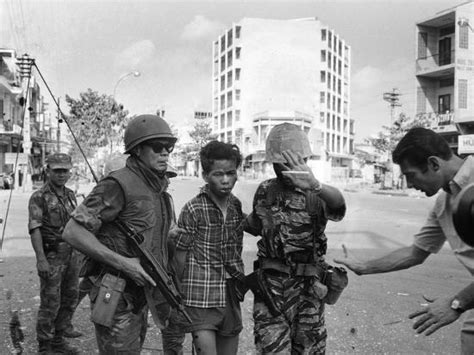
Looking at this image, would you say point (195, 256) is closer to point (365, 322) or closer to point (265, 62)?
point (365, 322)

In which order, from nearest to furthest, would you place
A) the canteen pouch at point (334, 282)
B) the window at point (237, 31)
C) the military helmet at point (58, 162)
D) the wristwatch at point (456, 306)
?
the wristwatch at point (456, 306) → the canteen pouch at point (334, 282) → the military helmet at point (58, 162) → the window at point (237, 31)

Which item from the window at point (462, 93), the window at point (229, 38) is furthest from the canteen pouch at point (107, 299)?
the window at point (229, 38)

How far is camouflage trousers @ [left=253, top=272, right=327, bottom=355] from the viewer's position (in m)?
2.72

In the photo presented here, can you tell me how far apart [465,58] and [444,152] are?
28.0 m

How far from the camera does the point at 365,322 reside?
15.6 ft

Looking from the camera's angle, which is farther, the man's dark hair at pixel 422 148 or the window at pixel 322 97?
the window at pixel 322 97

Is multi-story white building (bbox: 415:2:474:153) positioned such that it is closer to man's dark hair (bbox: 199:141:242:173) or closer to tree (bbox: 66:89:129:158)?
tree (bbox: 66:89:129:158)

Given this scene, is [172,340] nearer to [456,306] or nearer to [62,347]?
[62,347]

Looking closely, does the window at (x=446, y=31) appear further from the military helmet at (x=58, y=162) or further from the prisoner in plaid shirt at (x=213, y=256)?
the prisoner in plaid shirt at (x=213, y=256)

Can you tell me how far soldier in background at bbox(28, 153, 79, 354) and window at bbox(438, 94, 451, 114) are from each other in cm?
2883

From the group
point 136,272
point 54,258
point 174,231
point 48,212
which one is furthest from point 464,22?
point 136,272

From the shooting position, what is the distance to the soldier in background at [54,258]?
407 centimetres

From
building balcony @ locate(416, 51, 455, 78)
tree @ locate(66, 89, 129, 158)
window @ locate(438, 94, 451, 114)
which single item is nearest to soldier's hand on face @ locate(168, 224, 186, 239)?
tree @ locate(66, 89, 129, 158)

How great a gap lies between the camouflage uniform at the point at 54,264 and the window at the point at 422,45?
29362 millimetres
